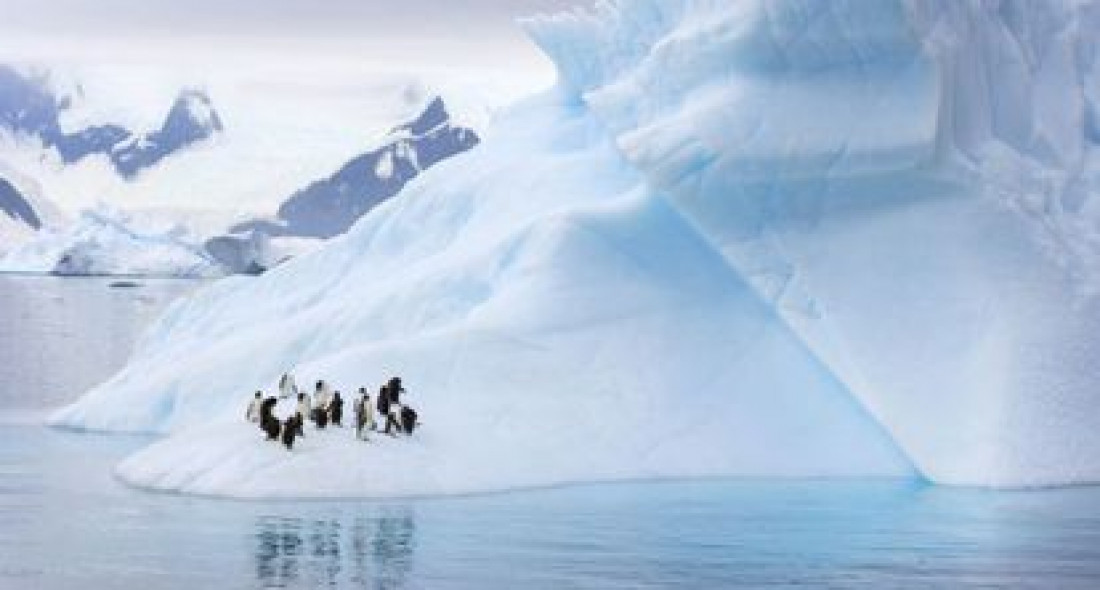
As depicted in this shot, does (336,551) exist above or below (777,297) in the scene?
below

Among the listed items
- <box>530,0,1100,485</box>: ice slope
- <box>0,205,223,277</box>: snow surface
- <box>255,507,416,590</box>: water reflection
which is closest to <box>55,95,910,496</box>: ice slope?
<box>530,0,1100,485</box>: ice slope

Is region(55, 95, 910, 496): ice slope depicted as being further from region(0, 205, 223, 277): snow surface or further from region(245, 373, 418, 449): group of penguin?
region(0, 205, 223, 277): snow surface

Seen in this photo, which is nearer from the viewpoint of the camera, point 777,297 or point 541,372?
point 541,372

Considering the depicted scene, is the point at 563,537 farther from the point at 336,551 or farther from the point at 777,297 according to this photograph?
the point at 777,297

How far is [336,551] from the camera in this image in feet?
75.6

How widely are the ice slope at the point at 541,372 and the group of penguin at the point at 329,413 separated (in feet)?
0.85

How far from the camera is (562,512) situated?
2689 cm

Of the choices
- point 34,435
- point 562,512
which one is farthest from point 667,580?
point 34,435

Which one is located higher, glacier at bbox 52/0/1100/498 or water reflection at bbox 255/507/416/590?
glacier at bbox 52/0/1100/498

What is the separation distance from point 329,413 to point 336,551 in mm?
6222

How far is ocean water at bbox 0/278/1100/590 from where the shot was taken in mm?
21750

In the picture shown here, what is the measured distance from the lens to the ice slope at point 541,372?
28.9 meters

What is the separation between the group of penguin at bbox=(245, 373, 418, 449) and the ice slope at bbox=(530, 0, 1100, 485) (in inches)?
260

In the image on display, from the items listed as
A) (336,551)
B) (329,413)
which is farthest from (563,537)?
(329,413)
